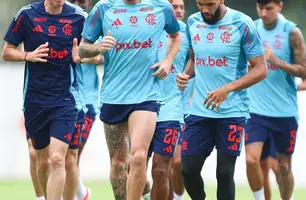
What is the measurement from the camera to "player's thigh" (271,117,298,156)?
1356cm

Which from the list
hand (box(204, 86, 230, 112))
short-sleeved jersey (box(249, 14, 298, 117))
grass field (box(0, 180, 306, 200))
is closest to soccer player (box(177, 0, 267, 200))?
hand (box(204, 86, 230, 112))

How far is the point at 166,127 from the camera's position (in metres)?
12.4

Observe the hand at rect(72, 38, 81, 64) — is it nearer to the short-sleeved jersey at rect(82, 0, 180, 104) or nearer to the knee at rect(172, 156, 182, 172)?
the short-sleeved jersey at rect(82, 0, 180, 104)

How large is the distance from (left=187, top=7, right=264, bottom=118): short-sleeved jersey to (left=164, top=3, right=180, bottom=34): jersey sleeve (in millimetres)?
251

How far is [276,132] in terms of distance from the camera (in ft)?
44.5

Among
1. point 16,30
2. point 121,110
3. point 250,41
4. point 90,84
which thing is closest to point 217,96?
point 250,41

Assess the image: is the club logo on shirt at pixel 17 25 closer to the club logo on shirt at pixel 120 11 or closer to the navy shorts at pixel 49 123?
the navy shorts at pixel 49 123

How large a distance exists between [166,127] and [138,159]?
1.68 metres

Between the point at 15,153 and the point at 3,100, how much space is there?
2.83 feet

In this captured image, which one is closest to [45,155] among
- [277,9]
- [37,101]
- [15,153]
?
[37,101]

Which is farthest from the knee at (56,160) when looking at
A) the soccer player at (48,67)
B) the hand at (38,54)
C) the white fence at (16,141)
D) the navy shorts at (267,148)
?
the white fence at (16,141)

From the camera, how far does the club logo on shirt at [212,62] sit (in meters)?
11.4

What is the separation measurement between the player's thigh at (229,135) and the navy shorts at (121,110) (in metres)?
0.68

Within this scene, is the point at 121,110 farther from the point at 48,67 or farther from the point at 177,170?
the point at 177,170
